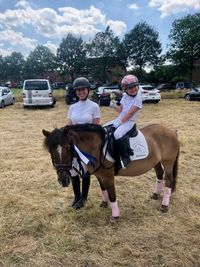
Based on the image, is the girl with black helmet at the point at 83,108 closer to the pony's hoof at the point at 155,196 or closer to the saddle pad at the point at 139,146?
the saddle pad at the point at 139,146

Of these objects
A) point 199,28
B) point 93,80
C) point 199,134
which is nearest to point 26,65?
point 93,80

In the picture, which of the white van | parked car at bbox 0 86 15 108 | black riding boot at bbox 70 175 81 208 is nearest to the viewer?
black riding boot at bbox 70 175 81 208

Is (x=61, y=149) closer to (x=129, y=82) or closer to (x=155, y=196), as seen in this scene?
(x=129, y=82)

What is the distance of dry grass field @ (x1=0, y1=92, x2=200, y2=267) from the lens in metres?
3.04

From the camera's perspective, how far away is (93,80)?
4741cm

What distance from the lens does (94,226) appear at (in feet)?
12.1

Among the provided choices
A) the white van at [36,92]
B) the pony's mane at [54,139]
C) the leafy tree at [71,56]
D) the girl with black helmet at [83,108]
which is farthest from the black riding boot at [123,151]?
the leafy tree at [71,56]

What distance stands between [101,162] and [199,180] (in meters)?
2.49

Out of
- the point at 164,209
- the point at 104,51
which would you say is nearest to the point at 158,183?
the point at 164,209

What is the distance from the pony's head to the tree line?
35947mm

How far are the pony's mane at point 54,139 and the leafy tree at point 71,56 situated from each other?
48.8m

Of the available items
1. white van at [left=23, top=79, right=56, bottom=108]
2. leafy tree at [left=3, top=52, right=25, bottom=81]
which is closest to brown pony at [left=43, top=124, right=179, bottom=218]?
white van at [left=23, top=79, right=56, bottom=108]

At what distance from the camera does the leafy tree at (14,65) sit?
243ft

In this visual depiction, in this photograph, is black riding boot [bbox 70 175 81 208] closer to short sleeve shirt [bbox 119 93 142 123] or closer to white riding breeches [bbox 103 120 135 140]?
white riding breeches [bbox 103 120 135 140]
